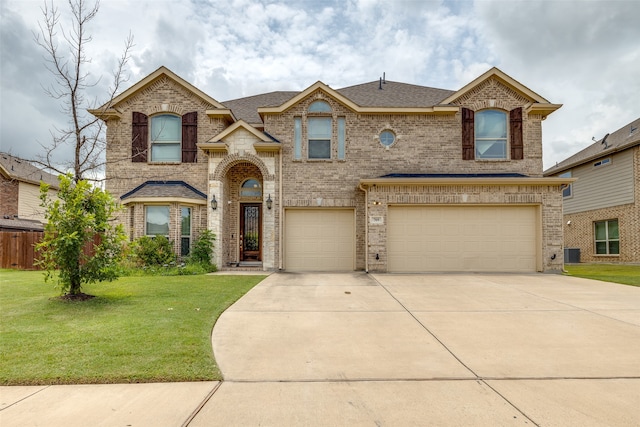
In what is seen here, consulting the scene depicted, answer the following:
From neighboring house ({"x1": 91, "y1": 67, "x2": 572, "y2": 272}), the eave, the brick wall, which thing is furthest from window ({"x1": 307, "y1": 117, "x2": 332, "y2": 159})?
the brick wall

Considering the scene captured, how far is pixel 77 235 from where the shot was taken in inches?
254

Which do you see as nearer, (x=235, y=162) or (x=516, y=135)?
(x=235, y=162)

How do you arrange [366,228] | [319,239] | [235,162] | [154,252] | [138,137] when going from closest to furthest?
[154,252] → [366,228] → [235,162] → [319,239] → [138,137]

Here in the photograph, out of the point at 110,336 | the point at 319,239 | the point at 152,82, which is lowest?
the point at 110,336

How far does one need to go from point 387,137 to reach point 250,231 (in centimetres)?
643

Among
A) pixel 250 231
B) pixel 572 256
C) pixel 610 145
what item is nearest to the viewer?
pixel 250 231


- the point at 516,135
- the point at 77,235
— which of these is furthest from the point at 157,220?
the point at 516,135

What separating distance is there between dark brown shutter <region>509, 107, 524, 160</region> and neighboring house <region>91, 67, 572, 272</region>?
4 cm


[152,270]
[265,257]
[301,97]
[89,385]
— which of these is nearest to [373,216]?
[265,257]

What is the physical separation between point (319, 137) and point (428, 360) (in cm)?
1049

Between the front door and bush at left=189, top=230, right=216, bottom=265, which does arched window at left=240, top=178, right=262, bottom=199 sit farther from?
bush at left=189, top=230, right=216, bottom=265

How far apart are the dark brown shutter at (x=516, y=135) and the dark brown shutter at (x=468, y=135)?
1471 mm

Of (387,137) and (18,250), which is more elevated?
(387,137)

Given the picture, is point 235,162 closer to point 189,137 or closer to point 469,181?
point 189,137
